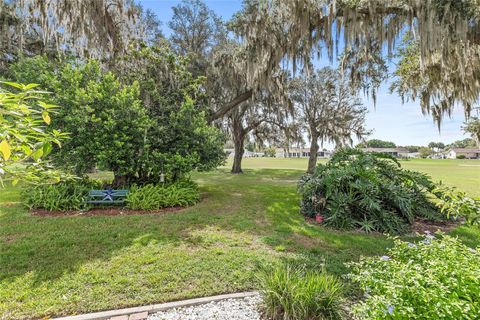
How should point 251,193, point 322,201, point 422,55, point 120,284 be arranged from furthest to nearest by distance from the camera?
1. point 251,193
2. point 322,201
3. point 422,55
4. point 120,284

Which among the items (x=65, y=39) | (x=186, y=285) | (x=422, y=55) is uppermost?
(x=65, y=39)

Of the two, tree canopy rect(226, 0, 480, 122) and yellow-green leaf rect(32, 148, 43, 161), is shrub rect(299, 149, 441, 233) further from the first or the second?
yellow-green leaf rect(32, 148, 43, 161)

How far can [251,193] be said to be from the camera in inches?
335

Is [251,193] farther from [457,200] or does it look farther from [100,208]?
[457,200]

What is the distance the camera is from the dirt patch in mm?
4730

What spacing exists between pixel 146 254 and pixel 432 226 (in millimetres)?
5836

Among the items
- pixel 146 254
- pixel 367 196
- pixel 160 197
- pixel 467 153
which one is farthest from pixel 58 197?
pixel 467 153

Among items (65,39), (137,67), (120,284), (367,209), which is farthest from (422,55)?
(65,39)

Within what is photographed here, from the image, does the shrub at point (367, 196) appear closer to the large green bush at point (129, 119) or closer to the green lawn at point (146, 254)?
the green lawn at point (146, 254)

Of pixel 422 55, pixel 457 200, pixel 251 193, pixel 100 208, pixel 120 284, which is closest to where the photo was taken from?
pixel 457 200

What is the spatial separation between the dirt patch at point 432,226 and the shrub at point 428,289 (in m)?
3.47

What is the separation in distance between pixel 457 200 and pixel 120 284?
11.5 ft

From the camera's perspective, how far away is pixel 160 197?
20.0ft

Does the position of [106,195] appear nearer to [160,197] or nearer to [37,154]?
[160,197]
